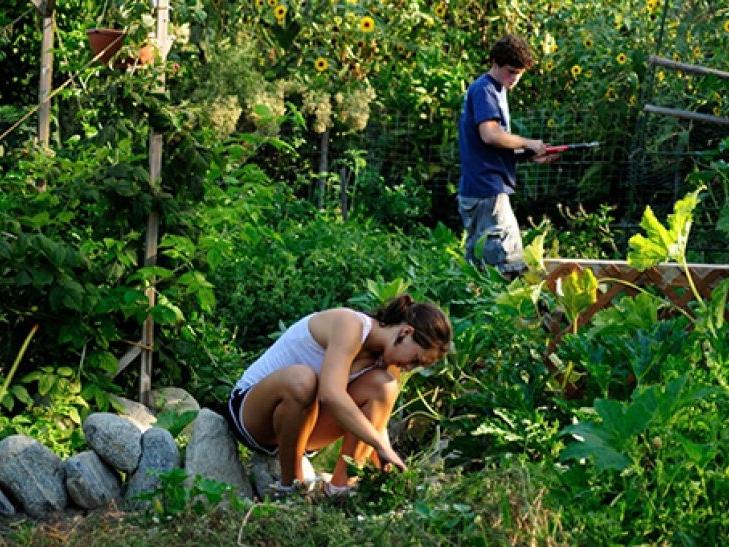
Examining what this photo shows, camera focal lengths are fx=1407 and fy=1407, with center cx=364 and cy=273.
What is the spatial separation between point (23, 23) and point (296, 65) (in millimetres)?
1747

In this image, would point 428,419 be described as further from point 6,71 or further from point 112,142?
point 6,71

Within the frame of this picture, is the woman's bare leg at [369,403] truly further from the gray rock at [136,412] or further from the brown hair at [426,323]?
the gray rock at [136,412]

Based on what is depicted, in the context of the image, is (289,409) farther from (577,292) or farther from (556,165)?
(556,165)

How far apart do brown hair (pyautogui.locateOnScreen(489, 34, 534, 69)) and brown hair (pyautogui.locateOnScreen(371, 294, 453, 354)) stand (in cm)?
246

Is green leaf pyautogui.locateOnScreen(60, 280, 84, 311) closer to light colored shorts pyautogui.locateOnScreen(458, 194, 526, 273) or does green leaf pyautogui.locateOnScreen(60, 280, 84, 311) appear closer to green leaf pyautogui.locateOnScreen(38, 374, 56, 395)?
green leaf pyautogui.locateOnScreen(38, 374, 56, 395)

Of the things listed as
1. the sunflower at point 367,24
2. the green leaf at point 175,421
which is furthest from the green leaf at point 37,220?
the sunflower at point 367,24

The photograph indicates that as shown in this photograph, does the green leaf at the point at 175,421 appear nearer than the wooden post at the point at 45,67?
Yes

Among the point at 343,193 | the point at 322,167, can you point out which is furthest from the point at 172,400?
the point at 322,167

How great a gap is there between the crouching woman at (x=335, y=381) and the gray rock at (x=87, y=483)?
1.48ft

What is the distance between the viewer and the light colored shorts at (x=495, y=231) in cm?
665

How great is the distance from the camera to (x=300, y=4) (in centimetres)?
905

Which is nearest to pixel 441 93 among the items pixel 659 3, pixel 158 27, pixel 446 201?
pixel 446 201

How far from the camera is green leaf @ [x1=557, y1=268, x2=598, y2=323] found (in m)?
4.52

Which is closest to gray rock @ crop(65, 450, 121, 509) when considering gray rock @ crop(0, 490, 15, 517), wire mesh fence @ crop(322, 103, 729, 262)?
gray rock @ crop(0, 490, 15, 517)
